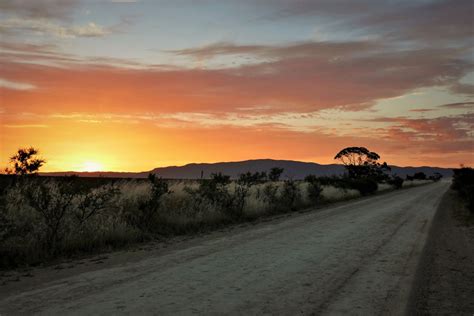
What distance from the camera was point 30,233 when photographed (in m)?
10.4

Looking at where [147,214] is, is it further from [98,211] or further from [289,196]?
[289,196]

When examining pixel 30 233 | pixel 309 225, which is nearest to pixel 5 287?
pixel 30 233

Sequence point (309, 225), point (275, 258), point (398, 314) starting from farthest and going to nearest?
point (309, 225) → point (275, 258) → point (398, 314)

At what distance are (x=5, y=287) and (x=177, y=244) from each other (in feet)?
17.2

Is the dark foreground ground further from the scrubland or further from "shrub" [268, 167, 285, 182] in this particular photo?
"shrub" [268, 167, 285, 182]

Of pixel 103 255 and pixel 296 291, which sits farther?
pixel 103 255

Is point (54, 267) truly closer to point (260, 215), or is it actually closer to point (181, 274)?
point (181, 274)

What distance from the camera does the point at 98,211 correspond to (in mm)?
13234

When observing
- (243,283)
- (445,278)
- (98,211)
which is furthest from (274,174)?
(243,283)

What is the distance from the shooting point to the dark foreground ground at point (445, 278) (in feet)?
19.8

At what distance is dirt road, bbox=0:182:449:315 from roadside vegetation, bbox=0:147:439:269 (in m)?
2.33

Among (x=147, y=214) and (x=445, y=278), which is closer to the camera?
(x=445, y=278)

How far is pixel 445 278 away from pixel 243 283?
13.1 feet

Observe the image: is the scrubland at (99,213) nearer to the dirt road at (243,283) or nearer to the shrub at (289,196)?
the dirt road at (243,283)
